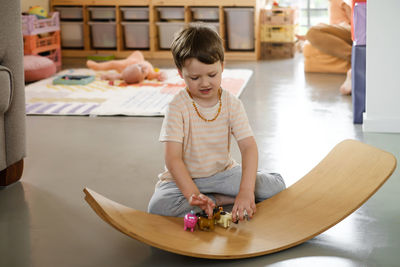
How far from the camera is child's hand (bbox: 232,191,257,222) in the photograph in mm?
1490

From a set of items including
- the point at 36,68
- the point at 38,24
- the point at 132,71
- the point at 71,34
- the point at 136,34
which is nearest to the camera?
the point at 132,71

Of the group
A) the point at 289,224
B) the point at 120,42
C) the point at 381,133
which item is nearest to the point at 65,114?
the point at 381,133

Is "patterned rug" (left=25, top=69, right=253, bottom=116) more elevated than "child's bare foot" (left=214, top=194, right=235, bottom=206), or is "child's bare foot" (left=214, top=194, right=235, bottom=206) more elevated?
"patterned rug" (left=25, top=69, right=253, bottom=116)

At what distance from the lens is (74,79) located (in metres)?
3.92

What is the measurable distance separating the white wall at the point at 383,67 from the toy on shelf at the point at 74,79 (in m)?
2.04

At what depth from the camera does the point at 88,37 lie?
517 cm

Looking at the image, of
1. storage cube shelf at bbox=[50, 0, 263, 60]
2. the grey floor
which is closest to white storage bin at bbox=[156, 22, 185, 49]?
storage cube shelf at bbox=[50, 0, 263, 60]

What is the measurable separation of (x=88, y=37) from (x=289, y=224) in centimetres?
407

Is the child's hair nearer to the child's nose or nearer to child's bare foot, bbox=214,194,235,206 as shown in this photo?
the child's nose

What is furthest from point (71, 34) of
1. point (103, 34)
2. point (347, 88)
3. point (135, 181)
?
point (135, 181)

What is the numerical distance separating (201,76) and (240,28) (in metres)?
3.50

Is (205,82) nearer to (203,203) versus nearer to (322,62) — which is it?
(203,203)

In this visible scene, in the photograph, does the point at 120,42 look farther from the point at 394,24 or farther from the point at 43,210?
the point at 43,210

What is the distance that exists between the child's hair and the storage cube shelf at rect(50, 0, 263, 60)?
339 centimetres
